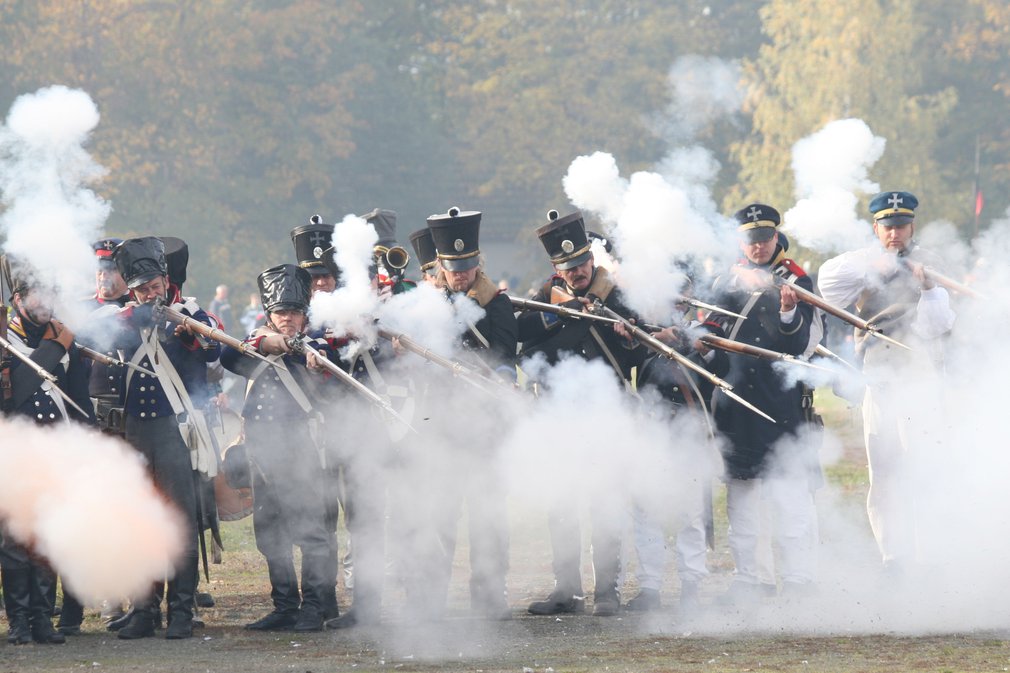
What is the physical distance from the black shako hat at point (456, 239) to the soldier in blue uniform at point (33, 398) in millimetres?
2289

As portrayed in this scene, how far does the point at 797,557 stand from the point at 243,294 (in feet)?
103

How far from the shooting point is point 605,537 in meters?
10.5

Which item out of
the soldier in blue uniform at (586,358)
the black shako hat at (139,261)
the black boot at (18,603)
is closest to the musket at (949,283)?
the soldier in blue uniform at (586,358)

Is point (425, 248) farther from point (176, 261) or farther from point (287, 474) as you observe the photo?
point (287, 474)

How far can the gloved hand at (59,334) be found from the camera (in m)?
9.91

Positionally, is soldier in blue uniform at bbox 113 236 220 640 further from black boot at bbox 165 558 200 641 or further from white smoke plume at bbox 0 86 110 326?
white smoke plume at bbox 0 86 110 326

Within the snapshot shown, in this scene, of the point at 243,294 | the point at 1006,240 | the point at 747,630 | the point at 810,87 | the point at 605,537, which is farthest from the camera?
the point at 243,294

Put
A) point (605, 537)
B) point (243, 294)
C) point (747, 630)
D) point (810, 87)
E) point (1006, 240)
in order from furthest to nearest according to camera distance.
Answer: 1. point (243, 294)
2. point (810, 87)
3. point (1006, 240)
4. point (605, 537)
5. point (747, 630)

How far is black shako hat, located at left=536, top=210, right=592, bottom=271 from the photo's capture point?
33.6ft

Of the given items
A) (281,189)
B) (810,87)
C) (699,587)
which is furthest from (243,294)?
(699,587)

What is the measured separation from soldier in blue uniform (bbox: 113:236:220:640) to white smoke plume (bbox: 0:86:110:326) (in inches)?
11.9

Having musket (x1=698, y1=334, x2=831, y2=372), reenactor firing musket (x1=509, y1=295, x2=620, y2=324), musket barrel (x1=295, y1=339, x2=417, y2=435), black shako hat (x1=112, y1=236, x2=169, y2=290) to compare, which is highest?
black shako hat (x1=112, y1=236, x2=169, y2=290)

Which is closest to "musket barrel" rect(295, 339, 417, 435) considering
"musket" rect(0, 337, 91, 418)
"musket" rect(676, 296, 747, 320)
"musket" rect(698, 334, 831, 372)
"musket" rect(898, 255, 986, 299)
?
"musket" rect(0, 337, 91, 418)

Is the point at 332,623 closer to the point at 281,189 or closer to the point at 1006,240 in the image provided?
the point at 1006,240
